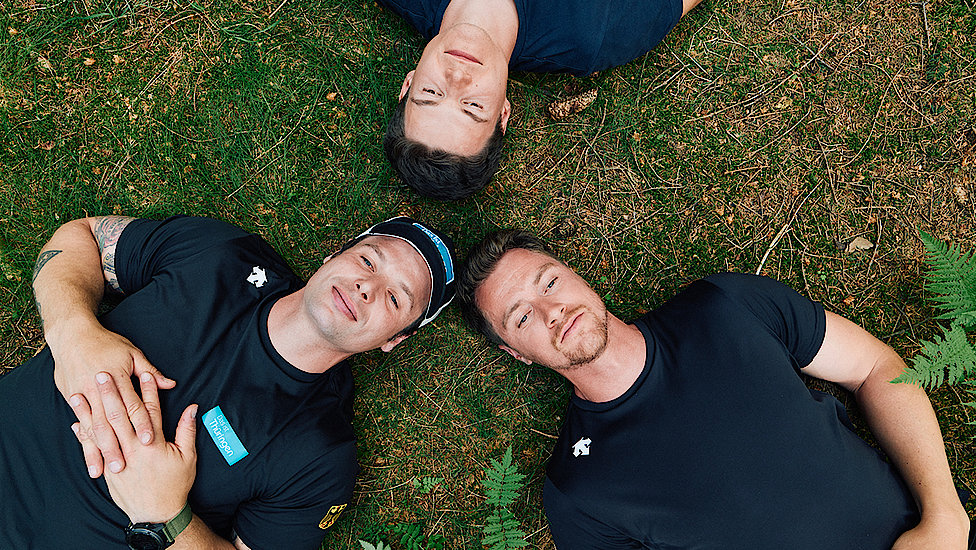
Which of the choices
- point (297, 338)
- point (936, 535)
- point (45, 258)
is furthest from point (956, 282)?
point (45, 258)

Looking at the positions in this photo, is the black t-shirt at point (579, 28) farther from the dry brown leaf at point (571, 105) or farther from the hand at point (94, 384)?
the hand at point (94, 384)

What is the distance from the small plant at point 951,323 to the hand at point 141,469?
4.75 meters

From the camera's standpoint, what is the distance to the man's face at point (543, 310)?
391cm

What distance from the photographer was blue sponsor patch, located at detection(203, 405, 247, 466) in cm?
381

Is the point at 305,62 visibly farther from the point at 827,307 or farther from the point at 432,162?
the point at 827,307

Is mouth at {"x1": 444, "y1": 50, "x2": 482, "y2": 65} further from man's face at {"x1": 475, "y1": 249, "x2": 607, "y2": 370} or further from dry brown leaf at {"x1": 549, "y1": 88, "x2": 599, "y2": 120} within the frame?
man's face at {"x1": 475, "y1": 249, "x2": 607, "y2": 370}

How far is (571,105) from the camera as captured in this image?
16.1ft

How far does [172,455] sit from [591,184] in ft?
12.1

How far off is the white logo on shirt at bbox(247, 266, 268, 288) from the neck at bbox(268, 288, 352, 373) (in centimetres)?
22

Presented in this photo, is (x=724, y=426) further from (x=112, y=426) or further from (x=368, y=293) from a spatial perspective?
(x=112, y=426)

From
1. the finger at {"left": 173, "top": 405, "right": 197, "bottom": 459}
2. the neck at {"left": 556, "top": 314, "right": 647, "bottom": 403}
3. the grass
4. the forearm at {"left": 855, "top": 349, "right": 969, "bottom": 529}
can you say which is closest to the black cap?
the grass

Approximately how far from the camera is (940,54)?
4.85 metres

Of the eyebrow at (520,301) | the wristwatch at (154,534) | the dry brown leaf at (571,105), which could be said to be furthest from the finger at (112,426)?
the dry brown leaf at (571,105)

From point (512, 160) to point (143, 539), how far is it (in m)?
3.79
